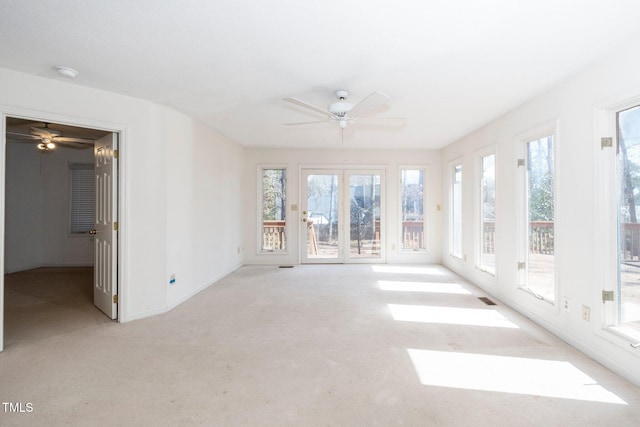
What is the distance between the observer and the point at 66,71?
2.53 meters

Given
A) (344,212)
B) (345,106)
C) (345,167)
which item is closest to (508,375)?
(345,106)

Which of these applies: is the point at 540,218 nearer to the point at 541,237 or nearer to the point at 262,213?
the point at 541,237

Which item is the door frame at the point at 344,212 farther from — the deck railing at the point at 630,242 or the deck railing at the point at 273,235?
the deck railing at the point at 630,242

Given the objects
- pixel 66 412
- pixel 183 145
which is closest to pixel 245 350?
pixel 66 412

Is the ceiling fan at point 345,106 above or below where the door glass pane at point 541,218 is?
above

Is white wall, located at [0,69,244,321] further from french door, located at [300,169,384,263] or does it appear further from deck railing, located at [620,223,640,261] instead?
deck railing, located at [620,223,640,261]

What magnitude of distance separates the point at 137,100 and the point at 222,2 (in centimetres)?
207

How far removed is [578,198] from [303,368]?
106 inches

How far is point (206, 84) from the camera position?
2877mm

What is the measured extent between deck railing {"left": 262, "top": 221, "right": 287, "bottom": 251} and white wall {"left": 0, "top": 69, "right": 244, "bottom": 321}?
1.89 meters

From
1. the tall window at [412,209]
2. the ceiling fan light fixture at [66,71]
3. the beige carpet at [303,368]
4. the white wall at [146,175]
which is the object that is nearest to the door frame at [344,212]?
the tall window at [412,209]

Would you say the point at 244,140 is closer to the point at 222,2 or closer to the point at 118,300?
the point at 118,300

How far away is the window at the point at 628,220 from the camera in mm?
2189

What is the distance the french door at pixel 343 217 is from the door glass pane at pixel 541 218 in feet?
9.99
